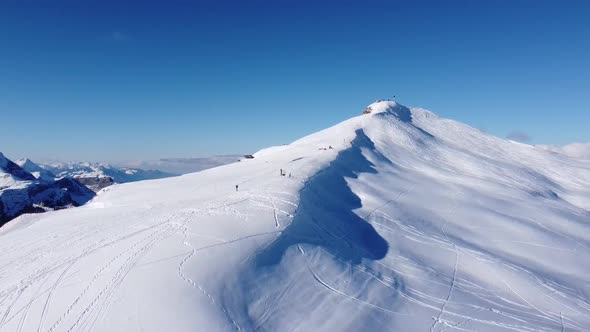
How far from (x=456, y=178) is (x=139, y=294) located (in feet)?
→ 123

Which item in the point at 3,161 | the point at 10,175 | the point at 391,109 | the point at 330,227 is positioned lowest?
the point at 10,175

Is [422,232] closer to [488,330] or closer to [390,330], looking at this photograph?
[488,330]

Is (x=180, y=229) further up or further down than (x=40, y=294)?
further up

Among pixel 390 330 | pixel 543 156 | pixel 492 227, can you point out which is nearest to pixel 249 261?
pixel 390 330

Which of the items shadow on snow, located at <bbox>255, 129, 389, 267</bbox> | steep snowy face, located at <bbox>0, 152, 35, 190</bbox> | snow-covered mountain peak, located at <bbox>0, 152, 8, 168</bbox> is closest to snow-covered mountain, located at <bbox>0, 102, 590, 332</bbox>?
shadow on snow, located at <bbox>255, 129, 389, 267</bbox>

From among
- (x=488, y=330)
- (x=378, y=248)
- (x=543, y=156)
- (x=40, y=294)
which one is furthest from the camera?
(x=543, y=156)

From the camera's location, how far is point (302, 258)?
52.7 feet

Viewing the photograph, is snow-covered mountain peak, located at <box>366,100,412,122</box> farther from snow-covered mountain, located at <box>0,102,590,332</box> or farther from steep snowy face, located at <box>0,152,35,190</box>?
steep snowy face, located at <box>0,152,35,190</box>

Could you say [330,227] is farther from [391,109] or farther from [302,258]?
[391,109]

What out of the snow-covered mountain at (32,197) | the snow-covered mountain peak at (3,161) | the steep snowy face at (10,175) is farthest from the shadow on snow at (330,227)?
the snow-covered mountain peak at (3,161)

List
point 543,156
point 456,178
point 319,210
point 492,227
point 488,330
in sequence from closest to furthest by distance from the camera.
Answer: point 488,330 → point 319,210 → point 492,227 → point 456,178 → point 543,156

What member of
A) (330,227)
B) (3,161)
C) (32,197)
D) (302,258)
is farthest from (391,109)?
(3,161)

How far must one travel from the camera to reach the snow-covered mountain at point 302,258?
11773 millimetres

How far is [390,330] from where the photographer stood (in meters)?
13.0
